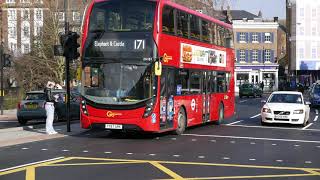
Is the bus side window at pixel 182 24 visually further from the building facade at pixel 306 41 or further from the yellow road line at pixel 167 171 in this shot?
the building facade at pixel 306 41

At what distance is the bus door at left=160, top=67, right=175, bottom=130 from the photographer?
15836mm

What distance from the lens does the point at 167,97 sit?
16.2 metres

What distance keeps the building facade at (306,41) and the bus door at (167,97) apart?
69.9m

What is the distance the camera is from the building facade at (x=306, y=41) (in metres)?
84.1

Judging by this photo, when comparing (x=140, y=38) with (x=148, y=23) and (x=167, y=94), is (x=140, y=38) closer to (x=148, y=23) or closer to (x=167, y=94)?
(x=148, y=23)

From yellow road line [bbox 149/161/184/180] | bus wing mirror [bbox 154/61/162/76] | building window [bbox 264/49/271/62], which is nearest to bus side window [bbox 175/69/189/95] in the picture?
bus wing mirror [bbox 154/61/162/76]

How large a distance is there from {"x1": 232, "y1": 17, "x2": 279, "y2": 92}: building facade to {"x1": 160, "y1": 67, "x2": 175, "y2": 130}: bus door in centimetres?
7108

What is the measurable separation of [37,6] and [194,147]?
36934mm

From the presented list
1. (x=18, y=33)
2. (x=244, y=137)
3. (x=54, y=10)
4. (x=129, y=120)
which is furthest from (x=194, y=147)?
(x=18, y=33)

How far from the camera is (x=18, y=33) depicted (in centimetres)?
5094

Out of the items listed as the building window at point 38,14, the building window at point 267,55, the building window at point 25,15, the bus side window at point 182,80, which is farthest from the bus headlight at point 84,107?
the building window at point 267,55

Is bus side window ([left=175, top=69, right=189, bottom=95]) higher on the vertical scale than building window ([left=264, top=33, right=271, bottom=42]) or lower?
lower

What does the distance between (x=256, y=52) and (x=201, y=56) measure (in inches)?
2763

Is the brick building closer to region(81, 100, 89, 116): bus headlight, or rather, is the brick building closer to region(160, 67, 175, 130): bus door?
region(160, 67, 175, 130): bus door
